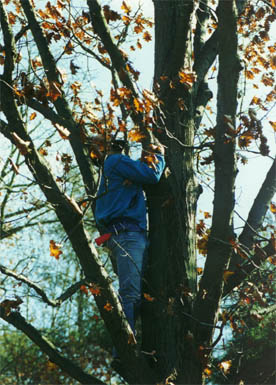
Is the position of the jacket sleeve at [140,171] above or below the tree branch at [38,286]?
above

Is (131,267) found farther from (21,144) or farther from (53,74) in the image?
(53,74)

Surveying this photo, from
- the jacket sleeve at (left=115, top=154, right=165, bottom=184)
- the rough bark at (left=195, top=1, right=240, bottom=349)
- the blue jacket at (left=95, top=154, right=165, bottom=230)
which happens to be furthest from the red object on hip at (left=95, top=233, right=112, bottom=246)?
the rough bark at (left=195, top=1, right=240, bottom=349)

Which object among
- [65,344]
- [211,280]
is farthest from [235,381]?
[65,344]

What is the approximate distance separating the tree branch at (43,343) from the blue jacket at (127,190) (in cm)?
119

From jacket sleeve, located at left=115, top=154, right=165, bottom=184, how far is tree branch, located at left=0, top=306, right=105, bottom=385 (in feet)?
4.76

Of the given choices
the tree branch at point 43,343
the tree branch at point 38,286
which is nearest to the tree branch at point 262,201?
the tree branch at point 38,286

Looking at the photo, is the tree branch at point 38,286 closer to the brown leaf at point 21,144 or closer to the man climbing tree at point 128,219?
the man climbing tree at point 128,219

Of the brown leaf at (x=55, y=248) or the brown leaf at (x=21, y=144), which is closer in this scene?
the brown leaf at (x=21, y=144)

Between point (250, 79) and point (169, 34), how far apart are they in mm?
1501

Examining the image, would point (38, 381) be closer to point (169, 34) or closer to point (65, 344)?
point (65, 344)

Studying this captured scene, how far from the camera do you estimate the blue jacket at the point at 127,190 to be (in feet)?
13.7

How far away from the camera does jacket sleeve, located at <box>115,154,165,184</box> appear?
13.6 feet

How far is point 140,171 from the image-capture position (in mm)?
4160

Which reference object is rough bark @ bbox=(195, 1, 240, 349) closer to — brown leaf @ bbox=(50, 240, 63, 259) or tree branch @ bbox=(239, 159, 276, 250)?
tree branch @ bbox=(239, 159, 276, 250)
